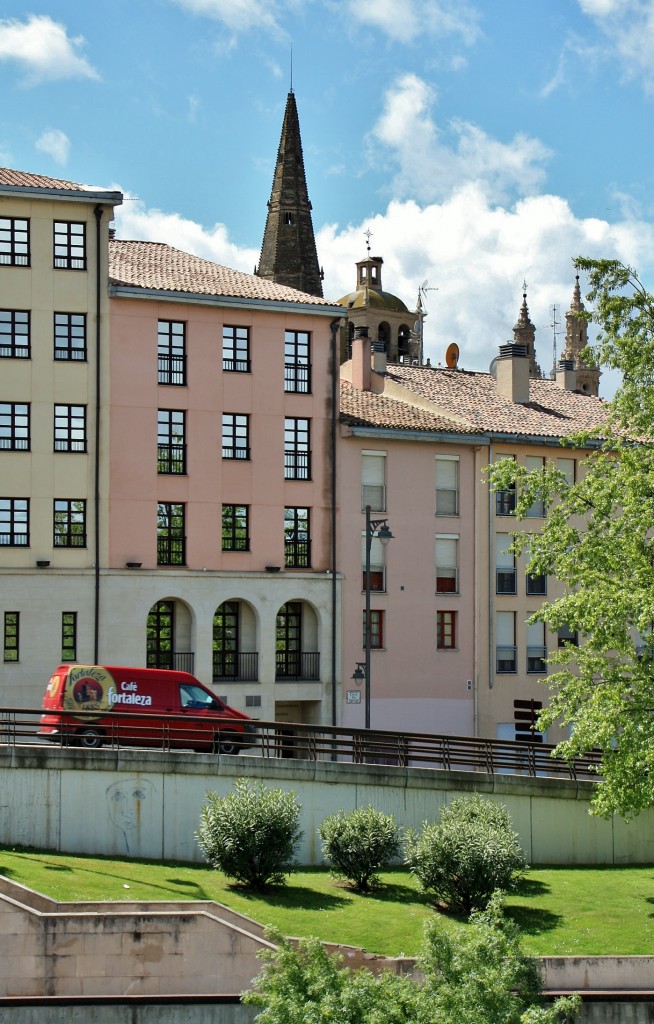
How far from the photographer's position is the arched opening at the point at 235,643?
52781 mm

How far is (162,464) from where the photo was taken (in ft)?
169

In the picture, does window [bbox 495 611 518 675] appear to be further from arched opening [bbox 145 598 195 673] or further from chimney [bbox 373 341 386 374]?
arched opening [bbox 145 598 195 673]

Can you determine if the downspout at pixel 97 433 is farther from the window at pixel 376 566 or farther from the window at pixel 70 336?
the window at pixel 376 566

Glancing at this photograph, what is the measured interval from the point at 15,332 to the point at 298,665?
46.3ft

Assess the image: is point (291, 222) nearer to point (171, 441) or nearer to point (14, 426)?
point (171, 441)

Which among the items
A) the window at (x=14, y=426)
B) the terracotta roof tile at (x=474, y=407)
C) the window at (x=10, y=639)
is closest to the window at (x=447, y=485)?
the terracotta roof tile at (x=474, y=407)

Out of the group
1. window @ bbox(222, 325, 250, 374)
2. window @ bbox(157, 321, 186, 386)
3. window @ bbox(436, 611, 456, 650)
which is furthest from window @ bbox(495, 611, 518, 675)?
window @ bbox(157, 321, 186, 386)

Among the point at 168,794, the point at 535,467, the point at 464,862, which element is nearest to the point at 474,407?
the point at 535,467

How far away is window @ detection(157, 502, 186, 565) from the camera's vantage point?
51.3m

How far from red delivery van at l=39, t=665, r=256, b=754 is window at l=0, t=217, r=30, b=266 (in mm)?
14612

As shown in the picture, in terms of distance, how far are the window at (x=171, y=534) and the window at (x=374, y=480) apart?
6.97 meters

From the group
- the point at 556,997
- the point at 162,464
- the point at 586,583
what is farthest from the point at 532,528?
the point at 556,997

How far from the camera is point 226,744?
37.5 meters

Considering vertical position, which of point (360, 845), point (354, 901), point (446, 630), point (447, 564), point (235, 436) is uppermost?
point (235, 436)
